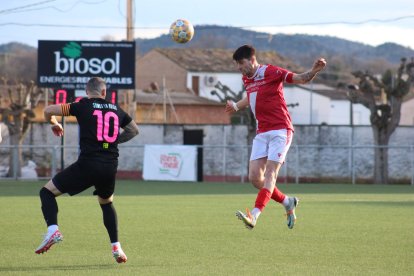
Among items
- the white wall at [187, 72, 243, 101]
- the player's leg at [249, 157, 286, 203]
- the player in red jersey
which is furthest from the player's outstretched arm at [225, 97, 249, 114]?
the white wall at [187, 72, 243, 101]

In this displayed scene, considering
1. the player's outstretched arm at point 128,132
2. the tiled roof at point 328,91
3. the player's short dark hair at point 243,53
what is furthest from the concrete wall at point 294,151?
the tiled roof at point 328,91

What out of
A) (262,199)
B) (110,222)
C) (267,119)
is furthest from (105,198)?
(267,119)

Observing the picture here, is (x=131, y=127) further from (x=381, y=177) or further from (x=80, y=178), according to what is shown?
(x=381, y=177)

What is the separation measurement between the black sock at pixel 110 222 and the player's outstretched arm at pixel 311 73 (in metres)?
2.71

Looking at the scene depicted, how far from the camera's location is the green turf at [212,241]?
10.0 metres

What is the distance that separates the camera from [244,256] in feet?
36.0

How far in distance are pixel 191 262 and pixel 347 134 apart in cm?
3285

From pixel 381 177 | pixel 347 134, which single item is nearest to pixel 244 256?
pixel 381 177

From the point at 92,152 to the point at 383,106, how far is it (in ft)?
102

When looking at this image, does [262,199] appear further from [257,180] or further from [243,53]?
[243,53]

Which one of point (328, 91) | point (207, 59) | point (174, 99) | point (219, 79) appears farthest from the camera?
point (207, 59)

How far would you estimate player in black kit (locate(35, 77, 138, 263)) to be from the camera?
10219 millimetres

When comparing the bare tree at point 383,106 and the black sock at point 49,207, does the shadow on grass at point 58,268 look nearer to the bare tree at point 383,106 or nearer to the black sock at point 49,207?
the black sock at point 49,207

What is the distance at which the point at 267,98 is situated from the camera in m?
12.0
